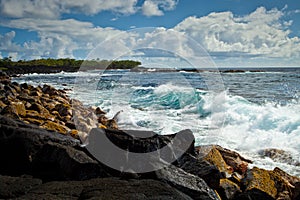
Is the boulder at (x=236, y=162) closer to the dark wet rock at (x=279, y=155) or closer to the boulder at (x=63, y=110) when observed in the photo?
the dark wet rock at (x=279, y=155)

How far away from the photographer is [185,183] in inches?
131

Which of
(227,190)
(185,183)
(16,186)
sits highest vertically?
(16,186)

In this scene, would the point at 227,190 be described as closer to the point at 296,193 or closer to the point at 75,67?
the point at 296,193

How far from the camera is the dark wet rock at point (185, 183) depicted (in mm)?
3225

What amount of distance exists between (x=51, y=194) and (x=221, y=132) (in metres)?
8.04

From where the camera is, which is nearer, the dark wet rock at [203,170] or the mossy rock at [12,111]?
the dark wet rock at [203,170]

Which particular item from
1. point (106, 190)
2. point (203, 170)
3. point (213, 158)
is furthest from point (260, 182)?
point (106, 190)

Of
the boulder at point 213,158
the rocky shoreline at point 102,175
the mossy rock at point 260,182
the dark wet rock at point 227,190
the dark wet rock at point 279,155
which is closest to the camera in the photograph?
the rocky shoreline at point 102,175

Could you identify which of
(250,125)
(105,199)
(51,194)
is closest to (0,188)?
(51,194)

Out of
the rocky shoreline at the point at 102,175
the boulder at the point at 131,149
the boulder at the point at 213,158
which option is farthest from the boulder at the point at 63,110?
the boulder at the point at 131,149

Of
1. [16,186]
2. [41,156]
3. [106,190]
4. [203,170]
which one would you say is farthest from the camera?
[203,170]

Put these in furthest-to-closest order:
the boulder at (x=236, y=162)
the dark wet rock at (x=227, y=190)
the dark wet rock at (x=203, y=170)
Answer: the boulder at (x=236, y=162) → the dark wet rock at (x=227, y=190) → the dark wet rock at (x=203, y=170)

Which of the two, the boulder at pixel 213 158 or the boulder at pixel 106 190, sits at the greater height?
the boulder at pixel 106 190

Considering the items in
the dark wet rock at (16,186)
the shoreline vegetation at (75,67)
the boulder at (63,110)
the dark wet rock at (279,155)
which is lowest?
the dark wet rock at (279,155)
